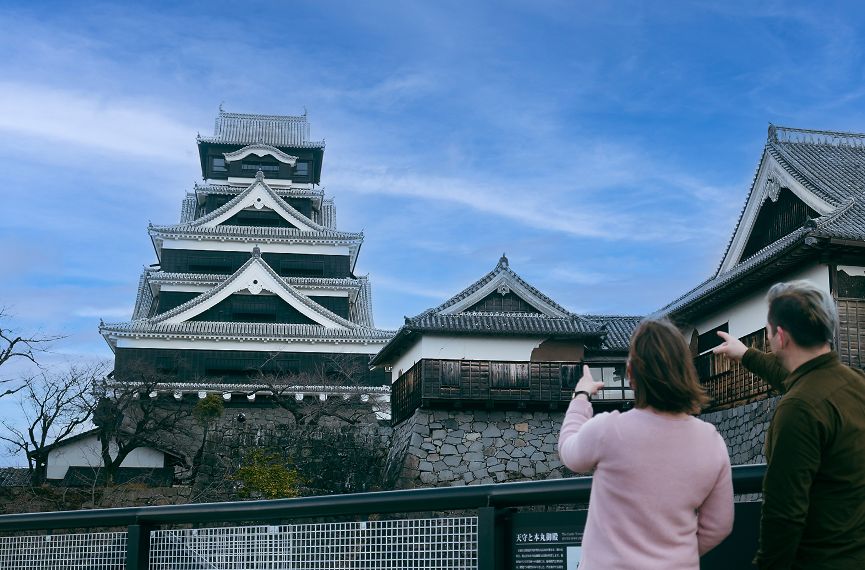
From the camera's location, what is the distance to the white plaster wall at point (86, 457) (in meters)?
29.4

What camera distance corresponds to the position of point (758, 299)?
19281mm

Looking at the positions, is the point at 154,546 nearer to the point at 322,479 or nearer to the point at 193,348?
the point at 322,479

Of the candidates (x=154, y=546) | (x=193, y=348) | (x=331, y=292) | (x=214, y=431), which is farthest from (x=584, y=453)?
(x=331, y=292)

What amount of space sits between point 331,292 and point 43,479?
1460 cm

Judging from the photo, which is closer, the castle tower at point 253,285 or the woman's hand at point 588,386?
the woman's hand at point 588,386

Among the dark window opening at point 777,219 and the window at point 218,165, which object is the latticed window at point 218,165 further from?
Answer: the dark window opening at point 777,219

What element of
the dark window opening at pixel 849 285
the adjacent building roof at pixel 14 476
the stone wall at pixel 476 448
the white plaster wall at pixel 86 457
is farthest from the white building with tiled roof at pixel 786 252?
the adjacent building roof at pixel 14 476

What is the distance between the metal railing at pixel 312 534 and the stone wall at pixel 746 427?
15828 millimetres

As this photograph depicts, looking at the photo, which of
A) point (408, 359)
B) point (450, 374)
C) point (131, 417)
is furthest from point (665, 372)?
point (131, 417)

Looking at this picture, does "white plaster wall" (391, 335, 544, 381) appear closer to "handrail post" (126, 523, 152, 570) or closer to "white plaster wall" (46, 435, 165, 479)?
"white plaster wall" (46, 435, 165, 479)

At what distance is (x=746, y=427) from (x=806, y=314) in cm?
1779

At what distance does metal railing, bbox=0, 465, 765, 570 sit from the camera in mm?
3549

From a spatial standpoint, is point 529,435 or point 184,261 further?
point 184,261

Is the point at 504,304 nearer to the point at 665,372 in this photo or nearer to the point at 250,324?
the point at 250,324
